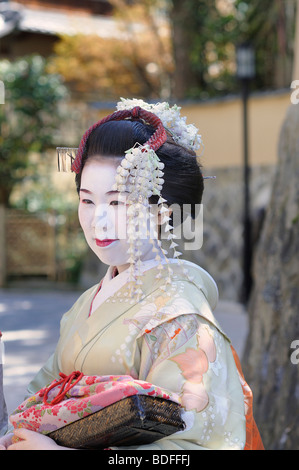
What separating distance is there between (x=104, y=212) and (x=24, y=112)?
43.9 ft

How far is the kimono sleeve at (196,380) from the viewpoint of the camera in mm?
1965

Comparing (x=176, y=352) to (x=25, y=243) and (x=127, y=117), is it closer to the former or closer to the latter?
(x=127, y=117)

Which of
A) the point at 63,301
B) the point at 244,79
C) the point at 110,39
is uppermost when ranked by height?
the point at 110,39

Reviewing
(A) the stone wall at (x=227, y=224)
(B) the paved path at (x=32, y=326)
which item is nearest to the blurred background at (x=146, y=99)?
(A) the stone wall at (x=227, y=224)

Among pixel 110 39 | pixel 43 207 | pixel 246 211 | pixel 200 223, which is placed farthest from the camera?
pixel 110 39

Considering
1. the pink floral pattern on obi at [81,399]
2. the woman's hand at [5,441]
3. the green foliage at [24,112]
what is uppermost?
the green foliage at [24,112]

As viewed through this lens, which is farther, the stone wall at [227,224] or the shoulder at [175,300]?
the stone wall at [227,224]

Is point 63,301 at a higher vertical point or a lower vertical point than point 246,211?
lower

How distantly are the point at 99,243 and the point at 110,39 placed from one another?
1537 cm

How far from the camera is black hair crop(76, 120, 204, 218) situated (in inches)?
84.6

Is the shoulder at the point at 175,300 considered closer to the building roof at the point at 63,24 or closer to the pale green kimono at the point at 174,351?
the pale green kimono at the point at 174,351

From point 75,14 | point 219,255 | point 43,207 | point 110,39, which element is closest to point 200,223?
point 219,255
